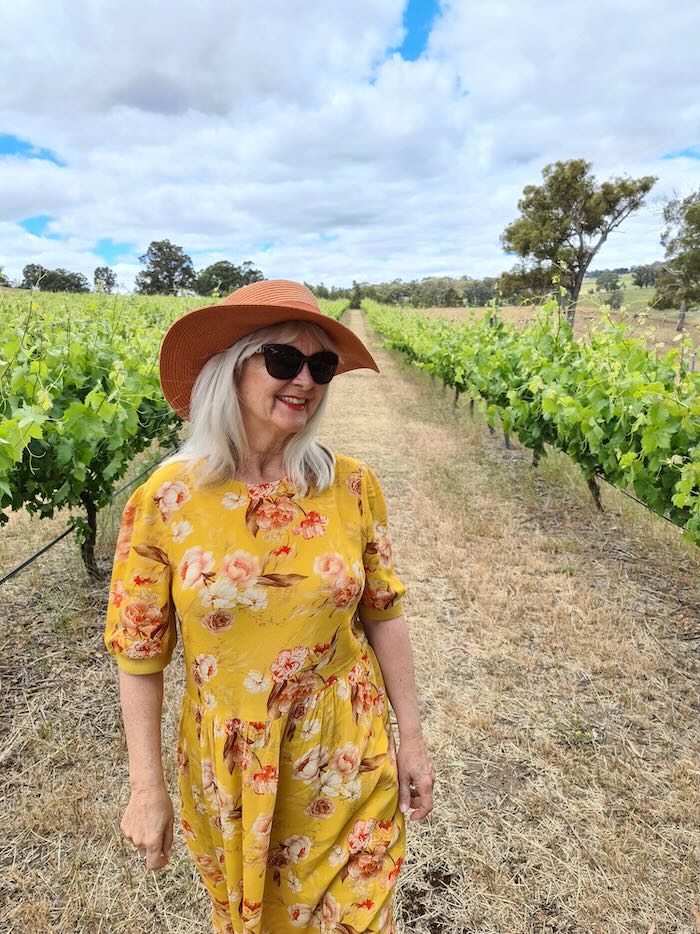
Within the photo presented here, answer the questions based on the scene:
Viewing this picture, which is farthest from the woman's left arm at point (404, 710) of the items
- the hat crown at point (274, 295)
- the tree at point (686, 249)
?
the tree at point (686, 249)

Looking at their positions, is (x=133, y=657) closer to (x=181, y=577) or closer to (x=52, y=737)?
(x=181, y=577)

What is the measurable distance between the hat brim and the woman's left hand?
99 cm

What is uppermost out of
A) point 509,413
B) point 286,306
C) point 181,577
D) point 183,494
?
point 286,306

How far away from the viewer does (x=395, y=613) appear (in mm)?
1440

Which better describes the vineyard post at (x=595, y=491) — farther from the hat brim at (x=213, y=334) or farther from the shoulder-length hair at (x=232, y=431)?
the shoulder-length hair at (x=232, y=431)

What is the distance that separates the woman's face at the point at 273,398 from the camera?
1301mm

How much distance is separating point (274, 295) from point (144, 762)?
1.02m

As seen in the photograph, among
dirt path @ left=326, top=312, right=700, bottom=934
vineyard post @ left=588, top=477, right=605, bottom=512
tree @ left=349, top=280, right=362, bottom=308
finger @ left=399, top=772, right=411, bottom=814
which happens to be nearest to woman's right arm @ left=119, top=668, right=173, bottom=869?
finger @ left=399, top=772, right=411, bottom=814

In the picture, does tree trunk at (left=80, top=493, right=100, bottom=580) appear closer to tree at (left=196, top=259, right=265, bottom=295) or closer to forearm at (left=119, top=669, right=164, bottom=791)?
forearm at (left=119, top=669, right=164, bottom=791)

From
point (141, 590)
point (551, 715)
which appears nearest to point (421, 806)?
point (141, 590)

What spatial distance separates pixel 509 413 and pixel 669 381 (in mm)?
2046

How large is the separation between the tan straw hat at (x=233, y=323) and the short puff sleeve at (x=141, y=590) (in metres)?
0.34

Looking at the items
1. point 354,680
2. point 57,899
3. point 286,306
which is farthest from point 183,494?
point 57,899

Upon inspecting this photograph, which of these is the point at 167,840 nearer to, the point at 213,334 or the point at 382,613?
the point at 382,613
